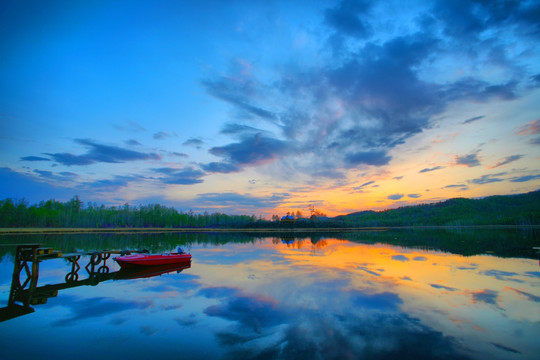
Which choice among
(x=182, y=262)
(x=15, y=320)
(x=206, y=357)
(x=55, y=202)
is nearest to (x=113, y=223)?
(x=55, y=202)

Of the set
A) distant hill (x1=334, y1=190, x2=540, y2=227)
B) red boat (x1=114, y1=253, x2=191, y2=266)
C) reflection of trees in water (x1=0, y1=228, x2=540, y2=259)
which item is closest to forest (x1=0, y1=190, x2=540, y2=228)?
distant hill (x1=334, y1=190, x2=540, y2=227)

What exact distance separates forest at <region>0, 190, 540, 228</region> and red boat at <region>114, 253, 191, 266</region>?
98841 mm

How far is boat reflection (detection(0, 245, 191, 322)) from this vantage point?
11.9m

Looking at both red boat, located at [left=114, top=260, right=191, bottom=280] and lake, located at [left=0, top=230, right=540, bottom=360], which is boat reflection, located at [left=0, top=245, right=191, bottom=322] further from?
lake, located at [left=0, top=230, right=540, bottom=360]

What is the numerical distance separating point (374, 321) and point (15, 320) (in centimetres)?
1464

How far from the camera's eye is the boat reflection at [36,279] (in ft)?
39.1

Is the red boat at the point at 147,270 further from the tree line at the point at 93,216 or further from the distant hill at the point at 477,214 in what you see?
the distant hill at the point at 477,214

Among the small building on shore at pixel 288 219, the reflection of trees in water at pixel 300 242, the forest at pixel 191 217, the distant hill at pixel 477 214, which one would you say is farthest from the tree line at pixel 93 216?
the distant hill at pixel 477 214

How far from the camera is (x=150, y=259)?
2234cm

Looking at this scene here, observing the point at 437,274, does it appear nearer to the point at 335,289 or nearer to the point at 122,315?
the point at 335,289

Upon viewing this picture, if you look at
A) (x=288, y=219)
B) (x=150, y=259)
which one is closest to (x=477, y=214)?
(x=288, y=219)

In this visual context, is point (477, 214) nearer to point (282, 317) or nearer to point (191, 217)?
point (191, 217)

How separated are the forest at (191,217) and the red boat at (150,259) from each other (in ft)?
324

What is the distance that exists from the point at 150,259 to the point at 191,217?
12579cm
